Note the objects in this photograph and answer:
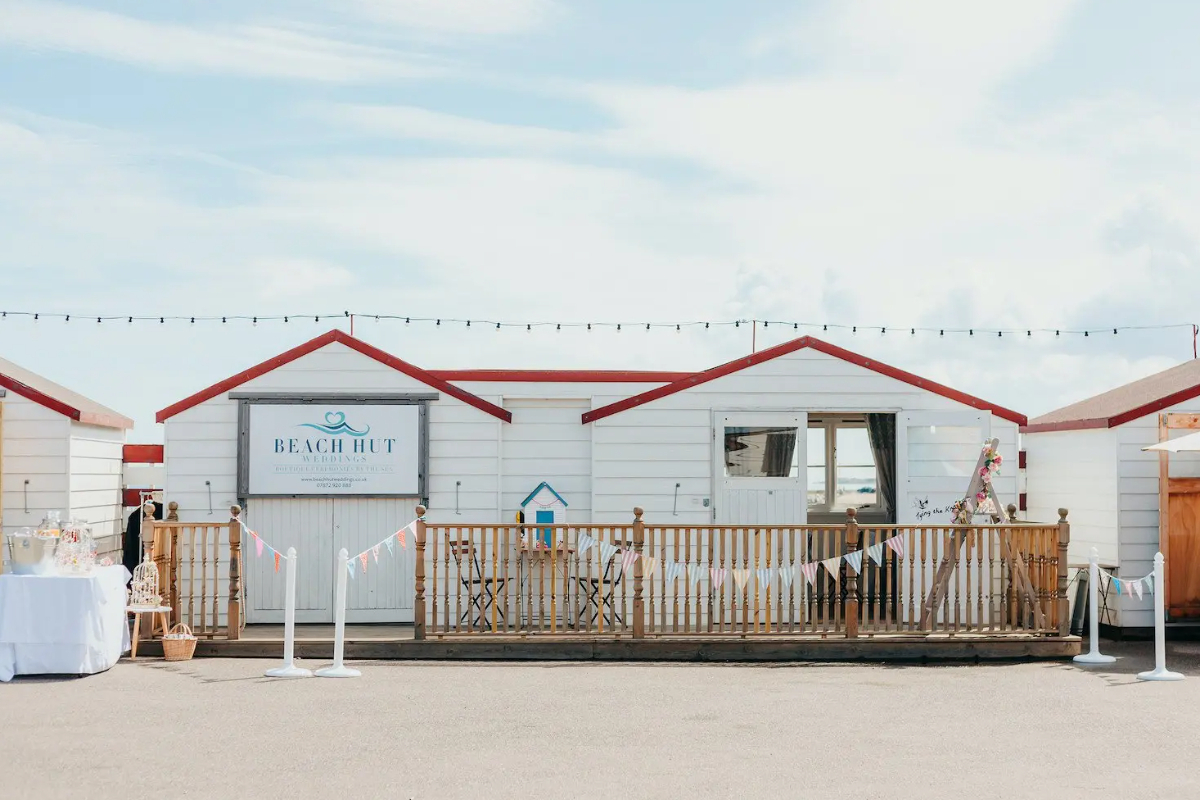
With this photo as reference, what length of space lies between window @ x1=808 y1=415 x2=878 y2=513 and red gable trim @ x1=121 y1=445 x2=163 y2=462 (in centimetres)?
761

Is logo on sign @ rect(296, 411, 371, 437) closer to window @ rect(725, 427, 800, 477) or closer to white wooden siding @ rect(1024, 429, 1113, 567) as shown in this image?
window @ rect(725, 427, 800, 477)

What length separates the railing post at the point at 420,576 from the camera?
11.3 metres

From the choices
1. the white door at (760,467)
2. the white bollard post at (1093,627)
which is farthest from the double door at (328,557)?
the white bollard post at (1093,627)

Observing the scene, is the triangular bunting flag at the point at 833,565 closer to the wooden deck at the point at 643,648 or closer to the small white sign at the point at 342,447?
the wooden deck at the point at 643,648

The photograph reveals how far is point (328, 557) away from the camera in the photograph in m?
13.3

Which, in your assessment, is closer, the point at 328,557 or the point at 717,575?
the point at 717,575

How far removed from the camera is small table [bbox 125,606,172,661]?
11102 millimetres

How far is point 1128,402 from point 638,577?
6.48 meters

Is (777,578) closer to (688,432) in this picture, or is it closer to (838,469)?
(688,432)

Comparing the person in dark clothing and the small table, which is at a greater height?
the person in dark clothing

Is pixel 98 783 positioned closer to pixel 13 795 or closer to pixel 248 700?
pixel 13 795

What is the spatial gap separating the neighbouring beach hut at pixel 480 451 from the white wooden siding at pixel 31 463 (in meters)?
1.06

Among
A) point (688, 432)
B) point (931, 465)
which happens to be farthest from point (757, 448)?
point (931, 465)

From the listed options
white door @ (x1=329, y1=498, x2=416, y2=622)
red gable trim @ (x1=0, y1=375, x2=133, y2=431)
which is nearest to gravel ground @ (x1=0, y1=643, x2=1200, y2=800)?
white door @ (x1=329, y1=498, x2=416, y2=622)
